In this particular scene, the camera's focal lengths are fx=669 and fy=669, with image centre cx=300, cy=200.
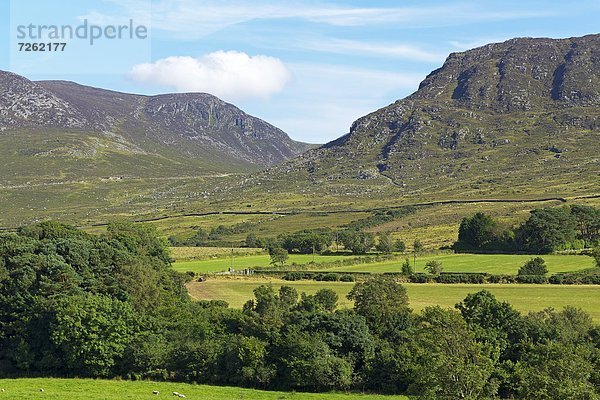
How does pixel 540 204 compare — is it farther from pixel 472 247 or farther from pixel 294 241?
pixel 294 241

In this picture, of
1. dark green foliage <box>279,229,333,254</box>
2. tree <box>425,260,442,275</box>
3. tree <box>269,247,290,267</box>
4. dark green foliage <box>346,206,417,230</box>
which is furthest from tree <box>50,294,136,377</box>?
dark green foliage <box>346,206,417,230</box>

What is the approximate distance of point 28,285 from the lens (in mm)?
59500

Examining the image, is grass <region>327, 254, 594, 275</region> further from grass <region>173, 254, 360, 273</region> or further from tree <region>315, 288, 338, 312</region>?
tree <region>315, 288, 338, 312</region>

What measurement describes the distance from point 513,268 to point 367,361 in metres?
59.2

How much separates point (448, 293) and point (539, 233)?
43.6 m

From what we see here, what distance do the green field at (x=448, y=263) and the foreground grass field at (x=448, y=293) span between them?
503 inches

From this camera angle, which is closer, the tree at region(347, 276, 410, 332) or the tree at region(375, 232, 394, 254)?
the tree at region(347, 276, 410, 332)

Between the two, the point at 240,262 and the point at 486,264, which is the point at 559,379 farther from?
the point at 240,262

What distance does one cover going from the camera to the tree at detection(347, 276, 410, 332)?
56.2 m

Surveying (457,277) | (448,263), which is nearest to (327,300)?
(457,277)

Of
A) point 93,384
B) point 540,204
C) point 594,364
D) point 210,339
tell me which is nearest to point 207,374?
point 210,339

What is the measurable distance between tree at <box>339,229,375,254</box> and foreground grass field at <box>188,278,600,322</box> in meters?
34.5

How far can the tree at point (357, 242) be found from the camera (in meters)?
130

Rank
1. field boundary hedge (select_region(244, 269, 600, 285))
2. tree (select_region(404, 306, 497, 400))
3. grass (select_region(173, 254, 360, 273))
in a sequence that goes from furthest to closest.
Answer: grass (select_region(173, 254, 360, 273))
field boundary hedge (select_region(244, 269, 600, 285))
tree (select_region(404, 306, 497, 400))
